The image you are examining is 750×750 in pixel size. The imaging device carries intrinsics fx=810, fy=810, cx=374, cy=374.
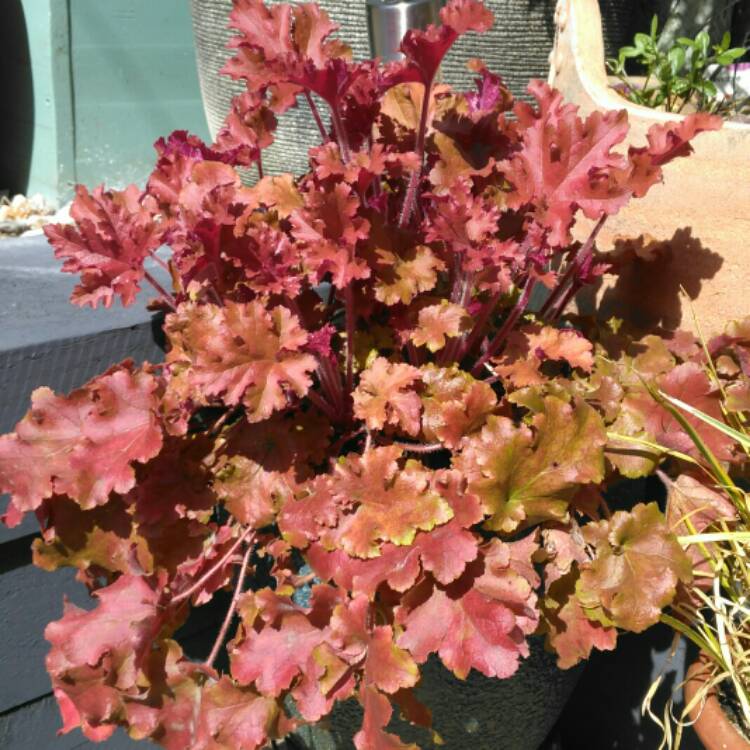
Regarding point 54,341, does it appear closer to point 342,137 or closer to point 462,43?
point 342,137

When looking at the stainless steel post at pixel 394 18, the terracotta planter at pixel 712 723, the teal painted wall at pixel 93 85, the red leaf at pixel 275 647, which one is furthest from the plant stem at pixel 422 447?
the teal painted wall at pixel 93 85

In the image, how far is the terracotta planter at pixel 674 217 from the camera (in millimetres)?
1222

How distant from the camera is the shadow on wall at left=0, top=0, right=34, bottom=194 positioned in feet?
9.94

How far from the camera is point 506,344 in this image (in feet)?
3.72

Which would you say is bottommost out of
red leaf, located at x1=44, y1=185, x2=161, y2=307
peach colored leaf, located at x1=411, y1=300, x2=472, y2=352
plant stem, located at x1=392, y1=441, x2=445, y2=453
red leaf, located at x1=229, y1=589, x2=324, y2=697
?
red leaf, located at x1=229, y1=589, x2=324, y2=697

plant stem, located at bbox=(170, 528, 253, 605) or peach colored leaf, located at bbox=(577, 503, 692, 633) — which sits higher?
peach colored leaf, located at bbox=(577, 503, 692, 633)

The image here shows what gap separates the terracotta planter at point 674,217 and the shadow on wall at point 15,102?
2.37 meters

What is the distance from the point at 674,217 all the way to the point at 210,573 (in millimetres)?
900

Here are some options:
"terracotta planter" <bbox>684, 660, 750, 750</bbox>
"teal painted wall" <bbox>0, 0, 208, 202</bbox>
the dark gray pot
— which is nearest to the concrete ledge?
the dark gray pot

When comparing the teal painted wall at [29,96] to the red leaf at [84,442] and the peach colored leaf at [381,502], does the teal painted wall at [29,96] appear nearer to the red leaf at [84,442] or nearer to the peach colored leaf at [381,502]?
the red leaf at [84,442]

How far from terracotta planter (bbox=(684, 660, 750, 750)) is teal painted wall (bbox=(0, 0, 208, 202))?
2793 mm

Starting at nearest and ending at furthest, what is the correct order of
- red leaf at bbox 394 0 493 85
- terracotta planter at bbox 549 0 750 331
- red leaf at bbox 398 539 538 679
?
red leaf at bbox 398 539 538 679 → red leaf at bbox 394 0 493 85 → terracotta planter at bbox 549 0 750 331

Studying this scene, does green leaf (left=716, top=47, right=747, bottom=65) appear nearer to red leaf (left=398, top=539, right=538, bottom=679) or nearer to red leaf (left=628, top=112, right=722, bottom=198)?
red leaf (left=628, top=112, right=722, bottom=198)

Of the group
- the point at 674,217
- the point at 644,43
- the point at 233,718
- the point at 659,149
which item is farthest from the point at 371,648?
the point at 644,43
